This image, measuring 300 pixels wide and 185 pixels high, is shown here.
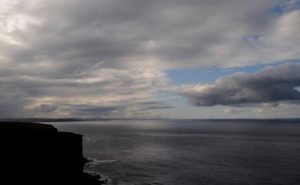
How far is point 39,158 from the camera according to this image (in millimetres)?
55719

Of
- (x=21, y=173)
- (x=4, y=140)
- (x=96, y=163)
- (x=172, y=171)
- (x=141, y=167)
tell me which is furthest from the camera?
(x=96, y=163)

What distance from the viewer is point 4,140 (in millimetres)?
55594

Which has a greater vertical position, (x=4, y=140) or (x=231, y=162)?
(x=4, y=140)

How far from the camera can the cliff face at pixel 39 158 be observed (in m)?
50.9

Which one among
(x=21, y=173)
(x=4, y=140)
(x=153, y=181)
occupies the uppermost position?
(x=4, y=140)

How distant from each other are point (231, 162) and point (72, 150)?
46615mm

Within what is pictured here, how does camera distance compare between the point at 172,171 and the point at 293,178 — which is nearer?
the point at 293,178

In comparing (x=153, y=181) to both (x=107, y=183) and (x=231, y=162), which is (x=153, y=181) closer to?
(x=107, y=183)

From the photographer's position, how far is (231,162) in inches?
3711

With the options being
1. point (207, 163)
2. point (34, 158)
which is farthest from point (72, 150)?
point (207, 163)

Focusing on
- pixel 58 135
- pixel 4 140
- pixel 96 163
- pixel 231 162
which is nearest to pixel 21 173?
pixel 4 140

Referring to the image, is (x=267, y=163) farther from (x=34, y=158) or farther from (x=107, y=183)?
(x=34, y=158)

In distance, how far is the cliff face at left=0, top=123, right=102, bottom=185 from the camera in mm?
50938

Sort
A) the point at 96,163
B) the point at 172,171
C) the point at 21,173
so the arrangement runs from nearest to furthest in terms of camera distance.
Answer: the point at 21,173 < the point at 172,171 < the point at 96,163
